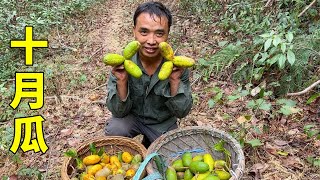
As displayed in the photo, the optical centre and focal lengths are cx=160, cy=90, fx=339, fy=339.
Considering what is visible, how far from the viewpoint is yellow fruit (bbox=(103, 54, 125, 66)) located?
196 cm

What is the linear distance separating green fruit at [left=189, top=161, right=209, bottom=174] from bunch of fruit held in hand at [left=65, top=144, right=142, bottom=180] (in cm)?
38

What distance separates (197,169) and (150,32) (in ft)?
2.97

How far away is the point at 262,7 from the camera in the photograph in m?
4.13

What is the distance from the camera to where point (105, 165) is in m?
2.34

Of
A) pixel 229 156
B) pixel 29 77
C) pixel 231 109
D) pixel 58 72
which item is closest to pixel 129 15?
pixel 58 72

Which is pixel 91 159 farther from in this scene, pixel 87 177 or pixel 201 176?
pixel 201 176

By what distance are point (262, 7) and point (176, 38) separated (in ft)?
4.16

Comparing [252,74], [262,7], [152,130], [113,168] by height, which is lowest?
[113,168]

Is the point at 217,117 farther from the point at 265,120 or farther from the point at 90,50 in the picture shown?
the point at 90,50

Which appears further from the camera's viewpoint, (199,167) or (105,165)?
(105,165)

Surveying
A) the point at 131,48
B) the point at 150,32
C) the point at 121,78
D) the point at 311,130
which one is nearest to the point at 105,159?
the point at 121,78

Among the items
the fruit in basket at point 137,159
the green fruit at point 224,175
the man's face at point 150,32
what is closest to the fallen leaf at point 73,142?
the fruit in basket at point 137,159

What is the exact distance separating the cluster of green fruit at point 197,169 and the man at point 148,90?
0.32 metres

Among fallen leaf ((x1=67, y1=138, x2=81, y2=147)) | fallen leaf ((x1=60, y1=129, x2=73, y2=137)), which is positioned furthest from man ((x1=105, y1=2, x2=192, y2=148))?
fallen leaf ((x1=60, y1=129, x2=73, y2=137))
